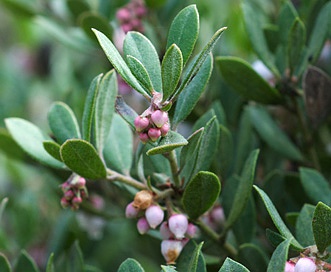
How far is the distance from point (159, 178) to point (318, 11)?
Answer: 1.75 feet

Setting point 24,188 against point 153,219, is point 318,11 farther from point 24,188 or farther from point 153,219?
point 24,188

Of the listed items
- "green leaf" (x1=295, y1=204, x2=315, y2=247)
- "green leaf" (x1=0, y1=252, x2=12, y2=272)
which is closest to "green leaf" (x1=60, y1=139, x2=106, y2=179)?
"green leaf" (x1=0, y1=252, x2=12, y2=272)

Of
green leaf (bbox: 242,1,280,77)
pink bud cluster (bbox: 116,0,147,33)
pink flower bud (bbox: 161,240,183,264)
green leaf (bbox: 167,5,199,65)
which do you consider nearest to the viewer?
green leaf (bbox: 167,5,199,65)

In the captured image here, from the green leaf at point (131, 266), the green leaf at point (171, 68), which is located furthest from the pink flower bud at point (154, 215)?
the green leaf at point (171, 68)

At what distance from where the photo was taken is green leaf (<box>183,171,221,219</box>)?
38.5 inches

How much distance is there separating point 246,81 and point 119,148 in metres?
0.27

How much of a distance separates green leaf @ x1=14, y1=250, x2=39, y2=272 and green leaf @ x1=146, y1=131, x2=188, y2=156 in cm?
43

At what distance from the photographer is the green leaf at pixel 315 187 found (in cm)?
113

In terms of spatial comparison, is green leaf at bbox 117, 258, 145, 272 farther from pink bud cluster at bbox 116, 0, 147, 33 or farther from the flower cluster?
pink bud cluster at bbox 116, 0, 147, 33

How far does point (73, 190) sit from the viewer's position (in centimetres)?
107

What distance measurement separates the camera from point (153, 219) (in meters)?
1.01

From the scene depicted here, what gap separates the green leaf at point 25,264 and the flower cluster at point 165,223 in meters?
0.24

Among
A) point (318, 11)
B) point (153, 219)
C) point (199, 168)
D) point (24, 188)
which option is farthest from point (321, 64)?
point (24, 188)

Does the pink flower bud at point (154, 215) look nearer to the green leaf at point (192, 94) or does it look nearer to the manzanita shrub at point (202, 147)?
the manzanita shrub at point (202, 147)
